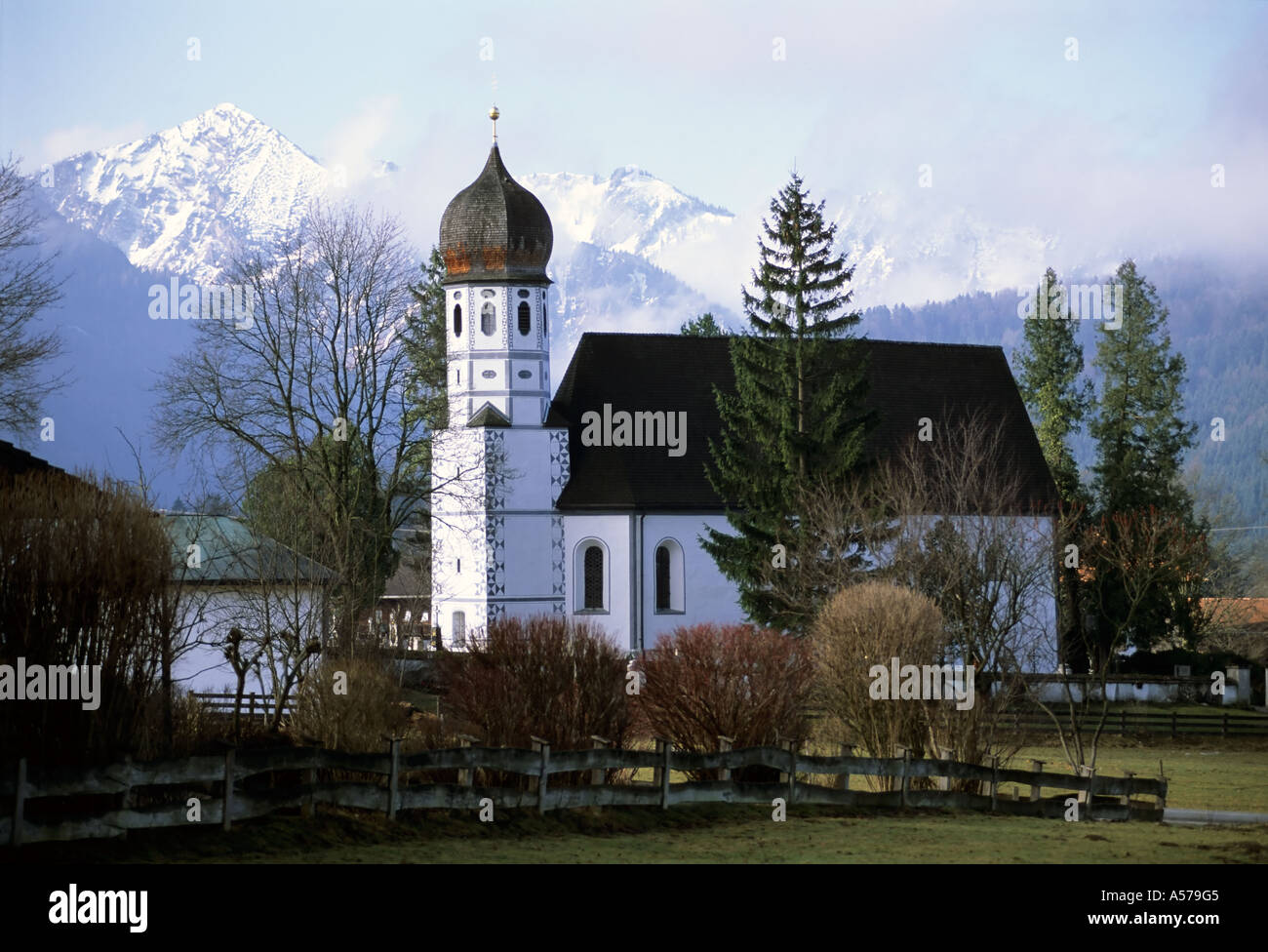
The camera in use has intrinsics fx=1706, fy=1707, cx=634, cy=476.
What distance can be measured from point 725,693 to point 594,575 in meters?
27.3

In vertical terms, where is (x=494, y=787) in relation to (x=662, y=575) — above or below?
below

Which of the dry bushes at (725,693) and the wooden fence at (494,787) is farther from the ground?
the dry bushes at (725,693)

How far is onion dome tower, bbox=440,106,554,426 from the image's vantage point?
167ft

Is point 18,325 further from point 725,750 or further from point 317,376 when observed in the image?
point 725,750

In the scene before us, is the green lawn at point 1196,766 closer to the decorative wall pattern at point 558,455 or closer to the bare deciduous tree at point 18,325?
the decorative wall pattern at point 558,455

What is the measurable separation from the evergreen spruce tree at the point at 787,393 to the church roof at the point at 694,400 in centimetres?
545

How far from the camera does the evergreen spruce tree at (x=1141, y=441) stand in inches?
2167

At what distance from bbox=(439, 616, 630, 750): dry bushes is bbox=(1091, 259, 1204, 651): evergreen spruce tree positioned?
33118 mm

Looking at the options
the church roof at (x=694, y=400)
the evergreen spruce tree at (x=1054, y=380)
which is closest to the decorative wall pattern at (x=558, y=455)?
the church roof at (x=694, y=400)

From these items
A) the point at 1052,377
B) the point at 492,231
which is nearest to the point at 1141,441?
the point at 1052,377

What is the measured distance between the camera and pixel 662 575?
5150 cm

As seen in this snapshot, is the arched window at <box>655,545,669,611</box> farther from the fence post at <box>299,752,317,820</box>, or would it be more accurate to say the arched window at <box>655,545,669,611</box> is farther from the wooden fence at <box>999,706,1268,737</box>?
the fence post at <box>299,752,317,820</box>
